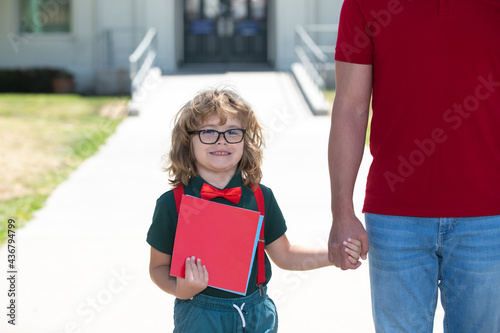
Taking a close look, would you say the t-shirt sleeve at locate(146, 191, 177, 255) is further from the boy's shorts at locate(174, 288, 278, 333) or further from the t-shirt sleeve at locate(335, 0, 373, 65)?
the t-shirt sleeve at locate(335, 0, 373, 65)

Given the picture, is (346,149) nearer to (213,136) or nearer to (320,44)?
(213,136)

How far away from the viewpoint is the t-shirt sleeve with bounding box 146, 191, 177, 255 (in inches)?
97.2

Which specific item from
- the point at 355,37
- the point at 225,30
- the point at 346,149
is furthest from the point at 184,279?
the point at 225,30

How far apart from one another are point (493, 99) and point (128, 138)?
27.1 ft

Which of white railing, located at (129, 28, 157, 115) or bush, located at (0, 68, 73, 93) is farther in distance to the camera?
bush, located at (0, 68, 73, 93)

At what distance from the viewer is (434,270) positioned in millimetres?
2219

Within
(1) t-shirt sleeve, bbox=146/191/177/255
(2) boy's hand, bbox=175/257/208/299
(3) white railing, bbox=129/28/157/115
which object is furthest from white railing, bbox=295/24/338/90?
(2) boy's hand, bbox=175/257/208/299

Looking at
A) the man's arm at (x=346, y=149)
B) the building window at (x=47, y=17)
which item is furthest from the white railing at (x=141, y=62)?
the man's arm at (x=346, y=149)

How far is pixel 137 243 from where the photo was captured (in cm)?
557

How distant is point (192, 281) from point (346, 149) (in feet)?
2.35

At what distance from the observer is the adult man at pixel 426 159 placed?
2.12 meters

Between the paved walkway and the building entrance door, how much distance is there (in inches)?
348

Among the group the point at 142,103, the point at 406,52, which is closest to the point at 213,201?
the point at 406,52

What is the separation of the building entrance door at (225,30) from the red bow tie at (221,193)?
1640cm
